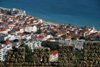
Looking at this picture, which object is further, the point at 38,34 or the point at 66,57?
the point at 38,34

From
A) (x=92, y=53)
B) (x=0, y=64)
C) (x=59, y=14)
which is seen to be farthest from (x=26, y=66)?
(x=59, y=14)

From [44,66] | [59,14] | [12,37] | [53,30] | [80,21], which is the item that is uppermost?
[59,14]

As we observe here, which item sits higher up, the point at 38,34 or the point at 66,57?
the point at 38,34

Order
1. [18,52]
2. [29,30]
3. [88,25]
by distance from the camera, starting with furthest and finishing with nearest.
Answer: [88,25]
[29,30]
[18,52]

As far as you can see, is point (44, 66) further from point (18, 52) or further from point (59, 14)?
point (59, 14)

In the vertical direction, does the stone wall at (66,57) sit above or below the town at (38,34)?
below

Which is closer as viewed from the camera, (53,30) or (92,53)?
(92,53)

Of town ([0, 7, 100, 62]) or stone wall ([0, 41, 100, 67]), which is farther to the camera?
town ([0, 7, 100, 62])

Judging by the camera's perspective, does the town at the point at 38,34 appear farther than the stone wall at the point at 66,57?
Yes

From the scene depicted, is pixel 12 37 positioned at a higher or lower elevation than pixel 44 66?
higher

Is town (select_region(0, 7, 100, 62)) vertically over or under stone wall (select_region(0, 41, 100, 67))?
over

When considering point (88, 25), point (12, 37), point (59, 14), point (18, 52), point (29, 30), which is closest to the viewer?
point (18, 52)
